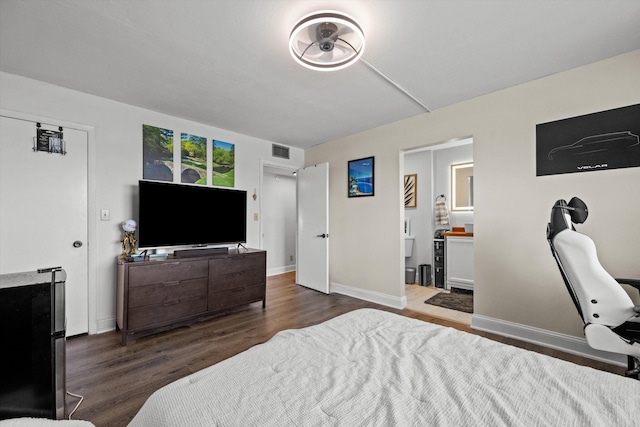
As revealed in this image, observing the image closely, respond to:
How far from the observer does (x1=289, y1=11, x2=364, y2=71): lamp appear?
1.68m

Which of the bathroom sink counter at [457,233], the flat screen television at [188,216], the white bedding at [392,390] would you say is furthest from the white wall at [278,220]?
the white bedding at [392,390]

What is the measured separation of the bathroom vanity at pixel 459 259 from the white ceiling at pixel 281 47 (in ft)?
7.66

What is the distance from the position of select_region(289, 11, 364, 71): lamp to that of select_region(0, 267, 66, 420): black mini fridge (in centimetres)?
200

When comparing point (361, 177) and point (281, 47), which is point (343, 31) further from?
point (361, 177)

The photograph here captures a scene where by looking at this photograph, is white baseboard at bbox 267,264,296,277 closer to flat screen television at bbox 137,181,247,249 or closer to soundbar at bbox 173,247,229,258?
flat screen television at bbox 137,181,247,249

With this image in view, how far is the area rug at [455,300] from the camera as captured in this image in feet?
12.1

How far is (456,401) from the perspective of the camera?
0.88m

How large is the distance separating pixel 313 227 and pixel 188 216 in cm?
202

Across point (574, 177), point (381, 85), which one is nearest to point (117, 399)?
point (381, 85)

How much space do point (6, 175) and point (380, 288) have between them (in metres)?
4.20

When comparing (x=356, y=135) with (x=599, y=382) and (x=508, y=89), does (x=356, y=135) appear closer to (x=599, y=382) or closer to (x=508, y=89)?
(x=508, y=89)

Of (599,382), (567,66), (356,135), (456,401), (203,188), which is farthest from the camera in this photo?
(356,135)

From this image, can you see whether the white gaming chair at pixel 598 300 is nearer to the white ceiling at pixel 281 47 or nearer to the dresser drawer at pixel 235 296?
the white ceiling at pixel 281 47

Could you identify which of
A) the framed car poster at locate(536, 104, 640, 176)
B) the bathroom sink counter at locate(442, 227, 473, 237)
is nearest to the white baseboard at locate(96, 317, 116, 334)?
the framed car poster at locate(536, 104, 640, 176)
